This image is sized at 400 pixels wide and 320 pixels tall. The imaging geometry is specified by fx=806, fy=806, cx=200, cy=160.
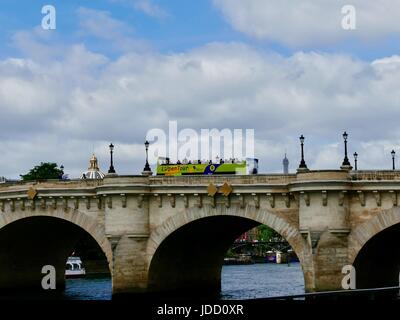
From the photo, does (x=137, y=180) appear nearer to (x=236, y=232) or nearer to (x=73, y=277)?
(x=236, y=232)

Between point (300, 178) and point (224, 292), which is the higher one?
point (300, 178)

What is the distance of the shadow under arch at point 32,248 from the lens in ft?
233

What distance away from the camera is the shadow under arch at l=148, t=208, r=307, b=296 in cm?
5412

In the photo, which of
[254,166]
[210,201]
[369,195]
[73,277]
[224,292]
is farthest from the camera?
[73,277]

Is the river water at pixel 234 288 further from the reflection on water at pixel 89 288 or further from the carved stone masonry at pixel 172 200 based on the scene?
the carved stone masonry at pixel 172 200

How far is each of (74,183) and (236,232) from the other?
16437 millimetres

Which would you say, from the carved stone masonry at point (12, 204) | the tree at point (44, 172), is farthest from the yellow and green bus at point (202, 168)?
the tree at point (44, 172)

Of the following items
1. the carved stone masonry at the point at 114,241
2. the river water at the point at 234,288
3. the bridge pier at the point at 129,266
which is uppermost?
the carved stone masonry at the point at 114,241

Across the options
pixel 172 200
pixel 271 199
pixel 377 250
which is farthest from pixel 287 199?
pixel 377 250

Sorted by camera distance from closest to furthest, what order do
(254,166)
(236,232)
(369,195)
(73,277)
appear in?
1. (369,195)
2. (254,166)
3. (236,232)
4. (73,277)

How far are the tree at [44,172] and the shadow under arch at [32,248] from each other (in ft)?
153

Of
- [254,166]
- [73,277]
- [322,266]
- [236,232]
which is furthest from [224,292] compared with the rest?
[73,277]

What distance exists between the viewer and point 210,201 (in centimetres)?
5606

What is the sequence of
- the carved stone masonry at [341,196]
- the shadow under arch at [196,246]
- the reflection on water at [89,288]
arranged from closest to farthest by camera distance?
the carved stone masonry at [341,196], the shadow under arch at [196,246], the reflection on water at [89,288]
